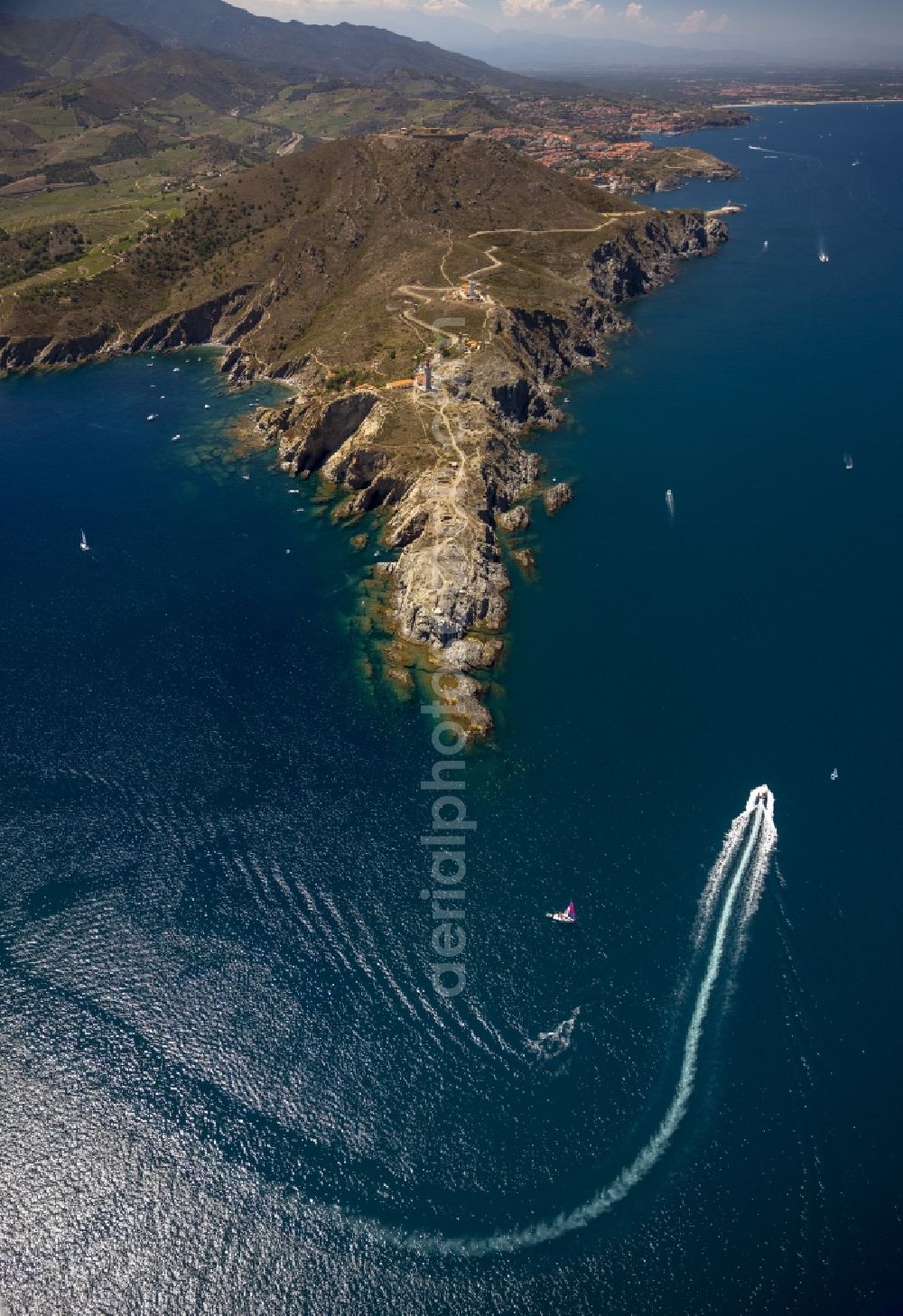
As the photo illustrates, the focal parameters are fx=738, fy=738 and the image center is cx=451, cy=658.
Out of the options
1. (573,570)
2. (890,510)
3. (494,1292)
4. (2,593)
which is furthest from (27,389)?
(494,1292)

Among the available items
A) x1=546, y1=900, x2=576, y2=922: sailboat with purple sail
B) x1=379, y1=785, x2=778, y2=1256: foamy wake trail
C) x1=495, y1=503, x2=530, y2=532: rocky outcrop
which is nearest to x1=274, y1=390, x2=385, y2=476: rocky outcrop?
x1=495, y1=503, x2=530, y2=532: rocky outcrop

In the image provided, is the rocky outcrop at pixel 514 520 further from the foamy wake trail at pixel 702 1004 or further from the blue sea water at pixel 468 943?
the foamy wake trail at pixel 702 1004

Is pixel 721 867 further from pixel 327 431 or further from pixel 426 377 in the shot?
pixel 426 377

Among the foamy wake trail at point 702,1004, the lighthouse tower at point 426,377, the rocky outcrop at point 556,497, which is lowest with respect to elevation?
the foamy wake trail at point 702,1004

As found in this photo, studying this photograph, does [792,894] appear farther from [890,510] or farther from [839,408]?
[839,408]

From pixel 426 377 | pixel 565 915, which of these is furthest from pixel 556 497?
pixel 565 915

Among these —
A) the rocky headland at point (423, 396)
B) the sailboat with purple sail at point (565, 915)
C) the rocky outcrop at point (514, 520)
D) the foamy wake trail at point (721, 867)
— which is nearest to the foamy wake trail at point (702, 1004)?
the foamy wake trail at point (721, 867)
